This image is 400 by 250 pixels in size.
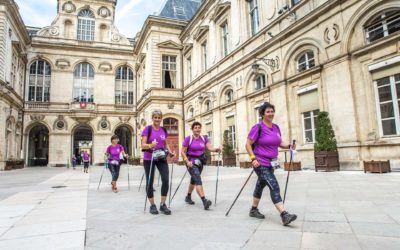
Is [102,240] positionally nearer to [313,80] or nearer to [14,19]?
[313,80]

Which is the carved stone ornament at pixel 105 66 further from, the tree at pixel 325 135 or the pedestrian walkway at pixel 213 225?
the pedestrian walkway at pixel 213 225

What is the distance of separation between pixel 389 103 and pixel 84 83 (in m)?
31.7

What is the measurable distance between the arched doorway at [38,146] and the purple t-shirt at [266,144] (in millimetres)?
35173

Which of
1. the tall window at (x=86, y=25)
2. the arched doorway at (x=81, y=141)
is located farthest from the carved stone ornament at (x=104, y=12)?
the arched doorway at (x=81, y=141)

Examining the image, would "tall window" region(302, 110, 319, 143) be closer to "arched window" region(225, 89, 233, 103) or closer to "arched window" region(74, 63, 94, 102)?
"arched window" region(225, 89, 233, 103)

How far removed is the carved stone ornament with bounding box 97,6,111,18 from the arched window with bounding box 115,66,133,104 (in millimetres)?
7232

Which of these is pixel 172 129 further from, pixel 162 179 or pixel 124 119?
pixel 162 179

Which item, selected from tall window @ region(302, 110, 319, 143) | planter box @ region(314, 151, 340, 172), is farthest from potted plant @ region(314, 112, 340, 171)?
tall window @ region(302, 110, 319, 143)

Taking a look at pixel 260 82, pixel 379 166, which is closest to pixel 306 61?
pixel 260 82

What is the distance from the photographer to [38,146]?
37.0 metres

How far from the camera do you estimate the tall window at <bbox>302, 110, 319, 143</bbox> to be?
510 inches

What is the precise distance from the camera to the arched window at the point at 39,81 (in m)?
32.0

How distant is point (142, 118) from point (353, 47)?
2376cm

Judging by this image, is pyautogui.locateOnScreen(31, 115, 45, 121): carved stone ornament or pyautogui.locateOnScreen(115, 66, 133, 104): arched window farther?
pyautogui.locateOnScreen(115, 66, 133, 104): arched window
